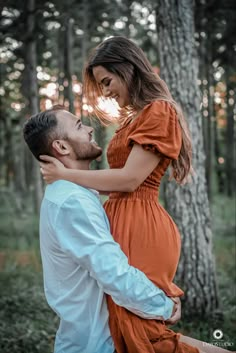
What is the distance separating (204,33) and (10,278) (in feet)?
33.0

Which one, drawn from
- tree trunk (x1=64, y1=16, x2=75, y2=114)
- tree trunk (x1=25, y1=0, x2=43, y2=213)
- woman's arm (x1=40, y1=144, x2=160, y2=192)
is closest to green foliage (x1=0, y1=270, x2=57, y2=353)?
woman's arm (x1=40, y1=144, x2=160, y2=192)

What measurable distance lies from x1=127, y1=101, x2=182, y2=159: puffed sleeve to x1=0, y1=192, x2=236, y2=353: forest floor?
3.07 m

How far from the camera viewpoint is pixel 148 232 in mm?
2566

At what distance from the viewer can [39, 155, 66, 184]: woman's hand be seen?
265cm

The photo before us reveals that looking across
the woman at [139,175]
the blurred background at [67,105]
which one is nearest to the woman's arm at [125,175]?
the woman at [139,175]

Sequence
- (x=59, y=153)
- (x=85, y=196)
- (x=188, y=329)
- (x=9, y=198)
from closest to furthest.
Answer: (x=85, y=196) → (x=59, y=153) → (x=188, y=329) → (x=9, y=198)

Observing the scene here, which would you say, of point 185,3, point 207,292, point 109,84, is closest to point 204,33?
point 185,3

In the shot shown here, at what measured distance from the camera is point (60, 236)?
2479 mm

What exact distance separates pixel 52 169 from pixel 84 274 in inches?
23.1

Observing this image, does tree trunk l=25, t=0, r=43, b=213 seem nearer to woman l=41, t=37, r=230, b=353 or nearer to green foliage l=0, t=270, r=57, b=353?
green foliage l=0, t=270, r=57, b=353

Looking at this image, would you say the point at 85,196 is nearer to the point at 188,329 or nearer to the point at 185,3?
the point at 188,329

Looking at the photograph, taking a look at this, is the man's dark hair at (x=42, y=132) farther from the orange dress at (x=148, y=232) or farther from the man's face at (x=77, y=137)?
the orange dress at (x=148, y=232)

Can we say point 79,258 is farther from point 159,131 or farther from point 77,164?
point 159,131

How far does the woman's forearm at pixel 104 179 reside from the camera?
2521mm
